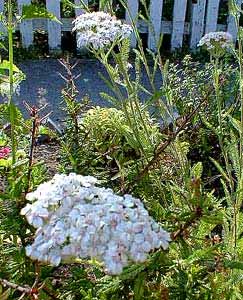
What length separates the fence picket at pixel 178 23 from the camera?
203 inches

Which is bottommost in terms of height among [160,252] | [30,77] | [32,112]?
[30,77]

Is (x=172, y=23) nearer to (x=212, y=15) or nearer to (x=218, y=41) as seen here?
(x=212, y=15)

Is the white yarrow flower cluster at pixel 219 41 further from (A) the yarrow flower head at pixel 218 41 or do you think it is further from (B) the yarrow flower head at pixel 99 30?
(B) the yarrow flower head at pixel 99 30

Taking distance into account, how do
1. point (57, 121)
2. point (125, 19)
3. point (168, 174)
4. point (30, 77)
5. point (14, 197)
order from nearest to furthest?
1. point (14, 197)
2. point (168, 174)
3. point (57, 121)
4. point (30, 77)
5. point (125, 19)

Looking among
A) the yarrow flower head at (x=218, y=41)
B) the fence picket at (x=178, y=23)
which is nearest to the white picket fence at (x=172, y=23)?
the fence picket at (x=178, y=23)

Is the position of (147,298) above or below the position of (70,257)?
below

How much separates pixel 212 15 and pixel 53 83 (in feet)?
4.63

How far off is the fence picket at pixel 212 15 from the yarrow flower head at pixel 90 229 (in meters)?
3.99

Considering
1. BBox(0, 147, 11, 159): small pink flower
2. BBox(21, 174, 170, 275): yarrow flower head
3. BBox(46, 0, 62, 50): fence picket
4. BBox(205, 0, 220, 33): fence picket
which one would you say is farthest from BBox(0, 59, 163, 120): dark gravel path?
BBox(21, 174, 170, 275): yarrow flower head

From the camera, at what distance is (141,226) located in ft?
4.48

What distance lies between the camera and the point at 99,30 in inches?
88.6

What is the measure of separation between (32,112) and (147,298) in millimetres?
554

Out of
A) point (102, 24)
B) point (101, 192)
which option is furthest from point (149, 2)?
point (101, 192)

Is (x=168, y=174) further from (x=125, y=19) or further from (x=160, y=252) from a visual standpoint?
(x=125, y=19)
